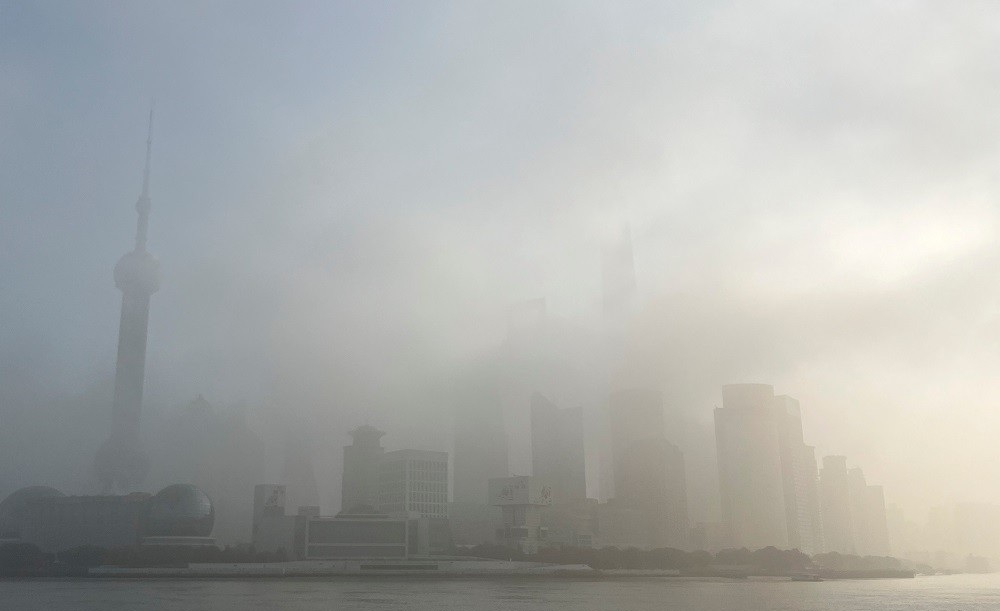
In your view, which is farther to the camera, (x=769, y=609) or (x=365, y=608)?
(x=769, y=609)

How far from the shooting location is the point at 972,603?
194750 mm

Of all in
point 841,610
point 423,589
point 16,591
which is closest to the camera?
point 841,610

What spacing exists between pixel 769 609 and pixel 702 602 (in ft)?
46.0

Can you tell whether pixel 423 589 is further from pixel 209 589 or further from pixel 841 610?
pixel 841 610

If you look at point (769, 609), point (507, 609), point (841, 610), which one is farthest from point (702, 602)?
point (507, 609)

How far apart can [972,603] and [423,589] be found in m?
127

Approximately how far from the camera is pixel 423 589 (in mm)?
179250

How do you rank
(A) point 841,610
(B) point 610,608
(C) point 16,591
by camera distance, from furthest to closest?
1. (C) point 16,591
2. (A) point 841,610
3. (B) point 610,608

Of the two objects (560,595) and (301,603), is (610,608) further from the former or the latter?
(301,603)

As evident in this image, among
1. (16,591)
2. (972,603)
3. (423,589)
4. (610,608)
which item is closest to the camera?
(610,608)

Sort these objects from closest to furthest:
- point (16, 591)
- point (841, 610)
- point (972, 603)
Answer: point (841, 610) < point (16, 591) < point (972, 603)

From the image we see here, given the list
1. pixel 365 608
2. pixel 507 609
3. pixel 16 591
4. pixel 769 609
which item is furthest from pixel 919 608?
pixel 16 591

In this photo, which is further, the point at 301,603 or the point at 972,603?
the point at 972,603

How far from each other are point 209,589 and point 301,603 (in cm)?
4706
